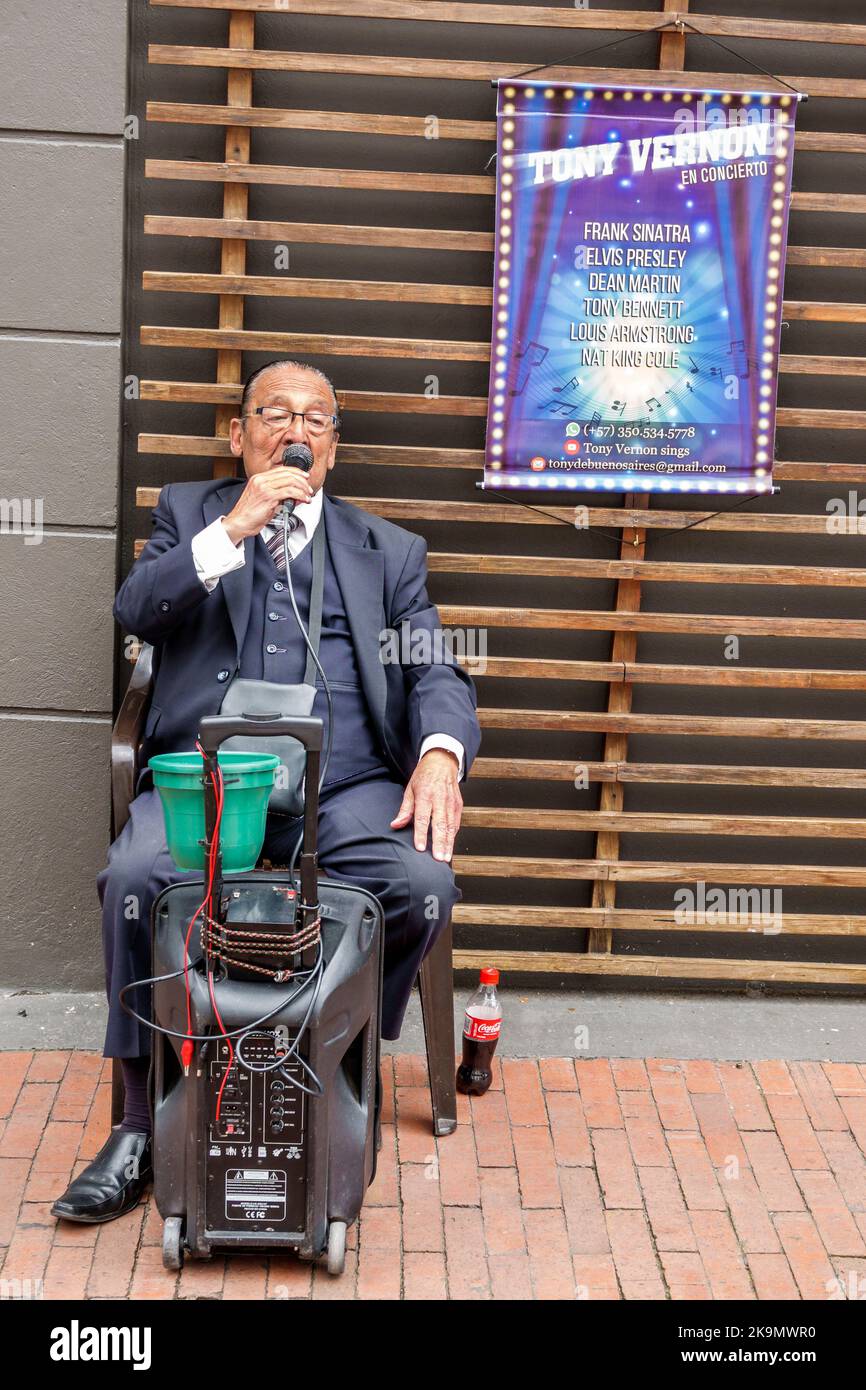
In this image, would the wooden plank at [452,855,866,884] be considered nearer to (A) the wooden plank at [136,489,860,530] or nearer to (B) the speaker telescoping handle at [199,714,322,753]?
(A) the wooden plank at [136,489,860,530]

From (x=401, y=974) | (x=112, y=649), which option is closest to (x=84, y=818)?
(x=112, y=649)

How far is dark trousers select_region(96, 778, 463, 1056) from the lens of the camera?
3.23 m

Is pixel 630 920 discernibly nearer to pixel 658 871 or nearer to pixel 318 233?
pixel 658 871

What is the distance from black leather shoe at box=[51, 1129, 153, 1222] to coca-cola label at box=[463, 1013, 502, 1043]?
90cm

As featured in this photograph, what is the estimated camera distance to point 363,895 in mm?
3176

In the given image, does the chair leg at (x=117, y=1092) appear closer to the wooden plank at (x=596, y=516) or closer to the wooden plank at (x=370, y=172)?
the wooden plank at (x=596, y=516)

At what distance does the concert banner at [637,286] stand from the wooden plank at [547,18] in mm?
203

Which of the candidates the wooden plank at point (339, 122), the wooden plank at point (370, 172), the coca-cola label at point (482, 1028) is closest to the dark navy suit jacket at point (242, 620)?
the coca-cola label at point (482, 1028)

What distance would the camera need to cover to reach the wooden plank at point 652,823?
13.8 feet

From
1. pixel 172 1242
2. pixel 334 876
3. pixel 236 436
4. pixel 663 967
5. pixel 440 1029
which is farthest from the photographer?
pixel 663 967

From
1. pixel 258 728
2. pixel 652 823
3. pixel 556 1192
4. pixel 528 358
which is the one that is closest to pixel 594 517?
pixel 528 358

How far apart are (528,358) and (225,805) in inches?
70.2

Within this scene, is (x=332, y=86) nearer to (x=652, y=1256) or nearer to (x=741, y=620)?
(x=741, y=620)

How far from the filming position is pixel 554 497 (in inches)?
163
